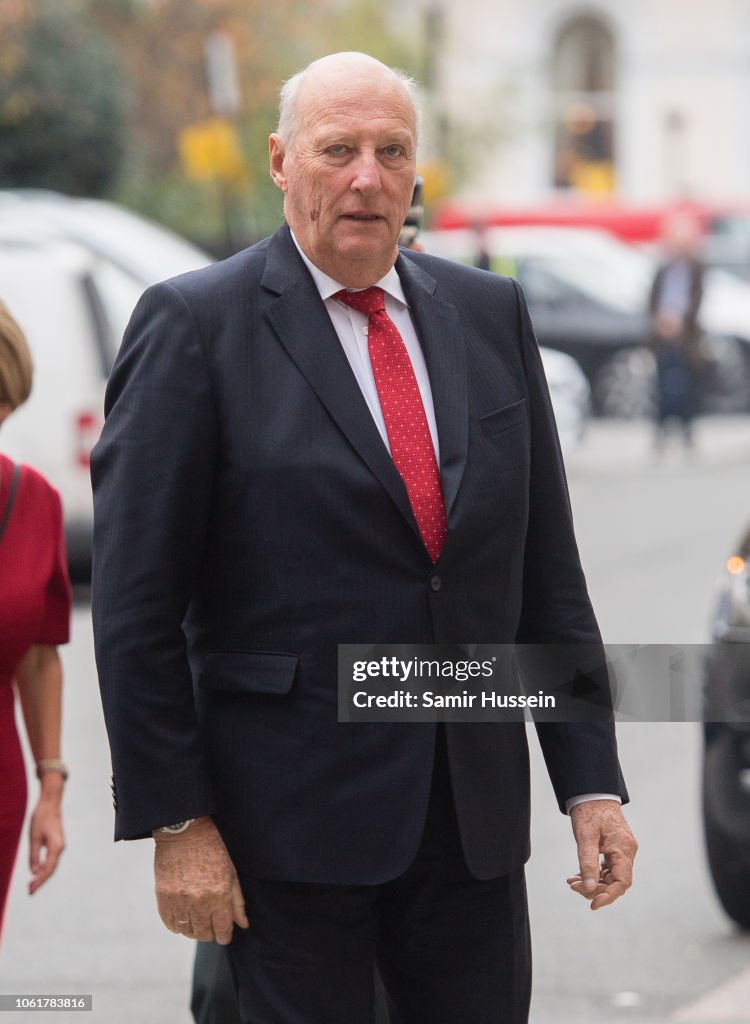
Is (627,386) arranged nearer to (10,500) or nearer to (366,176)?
(10,500)

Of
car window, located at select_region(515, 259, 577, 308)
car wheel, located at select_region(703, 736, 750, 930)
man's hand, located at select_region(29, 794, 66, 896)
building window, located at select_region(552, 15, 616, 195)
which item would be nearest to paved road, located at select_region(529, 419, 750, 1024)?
car wheel, located at select_region(703, 736, 750, 930)

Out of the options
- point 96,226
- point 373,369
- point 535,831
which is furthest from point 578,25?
point 373,369

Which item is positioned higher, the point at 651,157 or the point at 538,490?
the point at 651,157

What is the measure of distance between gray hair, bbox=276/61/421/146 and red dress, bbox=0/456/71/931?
93 centimetres

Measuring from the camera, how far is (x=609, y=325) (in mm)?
20094

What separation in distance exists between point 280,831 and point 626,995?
247 cm

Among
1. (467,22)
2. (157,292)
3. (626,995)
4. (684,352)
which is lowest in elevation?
(626,995)

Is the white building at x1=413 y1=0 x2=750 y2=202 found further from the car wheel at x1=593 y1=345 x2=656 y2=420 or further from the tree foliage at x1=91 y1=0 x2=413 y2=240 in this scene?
the car wheel at x1=593 y1=345 x2=656 y2=420

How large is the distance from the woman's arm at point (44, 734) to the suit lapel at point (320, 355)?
3.40 ft

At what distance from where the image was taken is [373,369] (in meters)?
2.87

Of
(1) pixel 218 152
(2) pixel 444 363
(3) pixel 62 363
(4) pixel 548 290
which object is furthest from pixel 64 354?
(1) pixel 218 152

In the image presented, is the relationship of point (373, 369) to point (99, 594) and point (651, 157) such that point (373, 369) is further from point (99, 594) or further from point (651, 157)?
point (651, 157)

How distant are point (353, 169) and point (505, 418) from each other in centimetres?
41

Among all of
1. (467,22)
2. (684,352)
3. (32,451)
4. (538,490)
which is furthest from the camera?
(467,22)
